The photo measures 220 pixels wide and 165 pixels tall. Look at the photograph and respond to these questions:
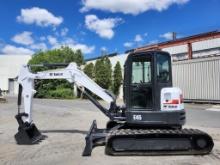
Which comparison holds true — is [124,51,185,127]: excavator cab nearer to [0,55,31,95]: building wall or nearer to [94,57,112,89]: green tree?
[94,57,112,89]: green tree

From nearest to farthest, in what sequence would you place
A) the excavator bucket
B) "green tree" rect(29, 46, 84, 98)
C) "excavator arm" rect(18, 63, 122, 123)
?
the excavator bucket < "excavator arm" rect(18, 63, 122, 123) < "green tree" rect(29, 46, 84, 98)

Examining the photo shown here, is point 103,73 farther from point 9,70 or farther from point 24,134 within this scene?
point 9,70

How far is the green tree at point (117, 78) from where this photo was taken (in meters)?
45.4

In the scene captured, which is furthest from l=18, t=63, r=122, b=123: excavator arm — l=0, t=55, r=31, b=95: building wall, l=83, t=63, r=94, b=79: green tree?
l=0, t=55, r=31, b=95: building wall

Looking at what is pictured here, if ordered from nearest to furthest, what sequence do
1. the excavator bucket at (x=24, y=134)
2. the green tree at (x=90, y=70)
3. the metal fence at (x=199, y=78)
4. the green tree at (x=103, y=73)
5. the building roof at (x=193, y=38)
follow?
1. the excavator bucket at (x=24, y=134)
2. the metal fence at (x=199, y=78)
3. the building roof at (x=193, y=38)
4. the green tree at (x=103, y=73)
5. the green tree at (x=90, y=70)

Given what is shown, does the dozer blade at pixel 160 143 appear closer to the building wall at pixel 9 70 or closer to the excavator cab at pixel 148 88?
the excavator cab at pixel 148 88

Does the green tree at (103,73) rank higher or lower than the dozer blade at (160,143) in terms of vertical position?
higher

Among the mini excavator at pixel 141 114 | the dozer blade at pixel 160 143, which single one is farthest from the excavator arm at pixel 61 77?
the dozer blade at pixel 160 143

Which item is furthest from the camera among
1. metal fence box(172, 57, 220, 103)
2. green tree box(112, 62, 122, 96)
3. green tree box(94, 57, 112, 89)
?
green tree box(94, 57, 112, 89)

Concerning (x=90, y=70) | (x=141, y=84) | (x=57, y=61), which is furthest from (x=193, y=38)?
(x=141, y=84)

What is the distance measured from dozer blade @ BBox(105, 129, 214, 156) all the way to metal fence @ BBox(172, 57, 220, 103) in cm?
1953

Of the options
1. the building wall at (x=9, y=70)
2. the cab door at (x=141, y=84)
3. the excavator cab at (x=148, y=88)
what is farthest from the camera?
the building wall at (x=9, y=70)

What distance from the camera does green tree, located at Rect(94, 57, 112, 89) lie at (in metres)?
46.6

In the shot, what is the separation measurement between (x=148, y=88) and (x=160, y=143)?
1533 millimetres
